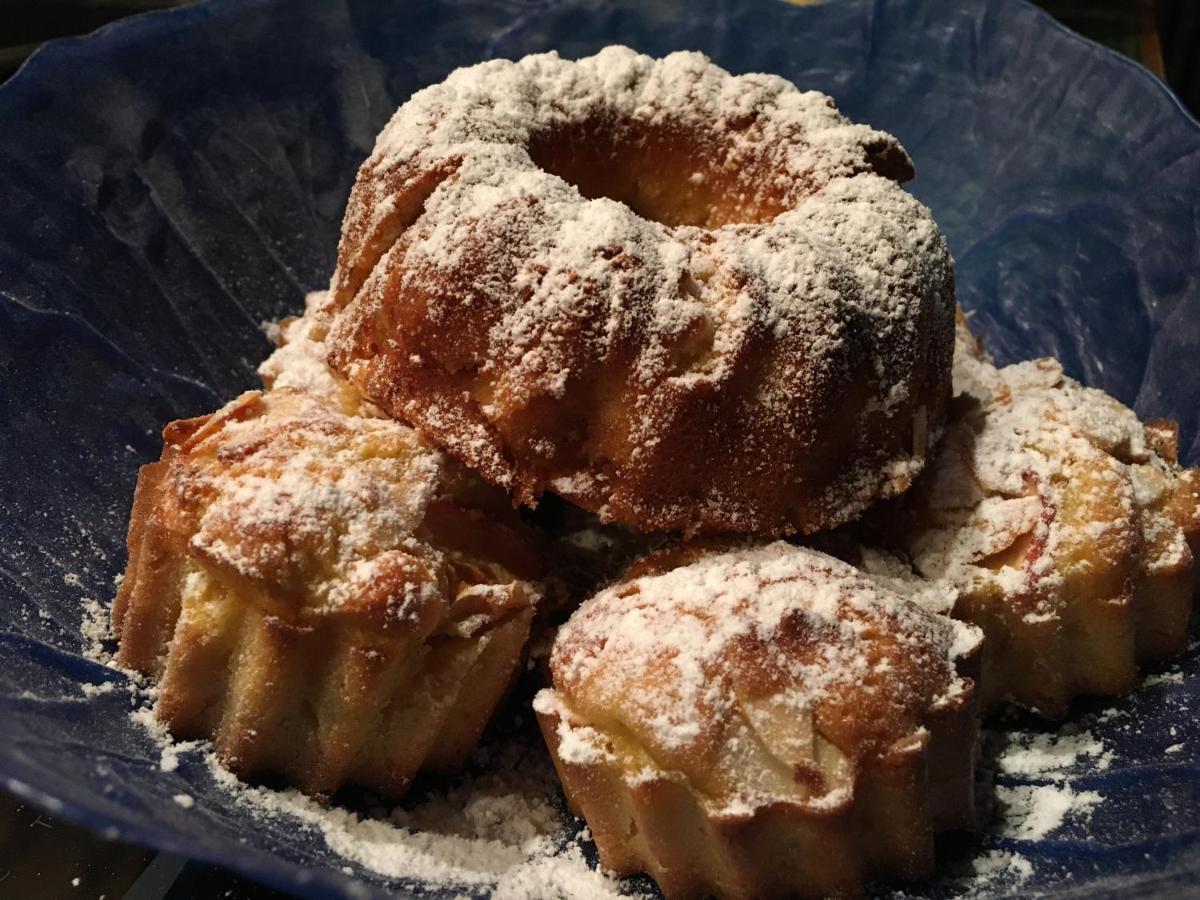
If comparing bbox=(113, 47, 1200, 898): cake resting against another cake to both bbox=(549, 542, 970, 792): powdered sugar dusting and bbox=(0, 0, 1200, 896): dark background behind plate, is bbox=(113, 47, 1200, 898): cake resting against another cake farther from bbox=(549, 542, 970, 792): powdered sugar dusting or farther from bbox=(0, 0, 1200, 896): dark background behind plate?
bbox=(0, 0, 1200, 896): dark background behind plate

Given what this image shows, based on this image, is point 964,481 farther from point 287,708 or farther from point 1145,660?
point 287,708

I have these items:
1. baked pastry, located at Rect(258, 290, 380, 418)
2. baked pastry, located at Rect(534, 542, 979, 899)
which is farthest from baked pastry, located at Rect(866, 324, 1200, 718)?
baked pastry, located at Rect(258, 290, 380, 418)

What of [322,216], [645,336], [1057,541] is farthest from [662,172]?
[322,216]

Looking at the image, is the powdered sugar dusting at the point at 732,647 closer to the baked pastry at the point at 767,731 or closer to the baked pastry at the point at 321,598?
the baked pastry at the point at 767,731

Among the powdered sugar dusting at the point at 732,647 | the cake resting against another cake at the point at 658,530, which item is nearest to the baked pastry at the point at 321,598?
the cake resting against another cake at the point at 658,530

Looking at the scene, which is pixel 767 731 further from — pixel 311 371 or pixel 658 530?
pixel 311 371

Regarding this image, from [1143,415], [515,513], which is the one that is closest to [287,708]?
[515,513]
